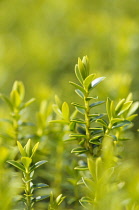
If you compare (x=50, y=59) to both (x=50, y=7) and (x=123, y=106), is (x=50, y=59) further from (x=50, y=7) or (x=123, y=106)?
(x=123, y=106)

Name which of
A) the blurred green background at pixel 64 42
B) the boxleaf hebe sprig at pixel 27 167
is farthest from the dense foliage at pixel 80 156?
the blurred green background at pixel 64 42

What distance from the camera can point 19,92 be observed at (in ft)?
1.99

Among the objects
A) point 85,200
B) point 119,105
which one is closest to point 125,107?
point 119,105

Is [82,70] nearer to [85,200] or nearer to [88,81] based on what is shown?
[88,81]

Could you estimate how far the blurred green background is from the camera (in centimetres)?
110

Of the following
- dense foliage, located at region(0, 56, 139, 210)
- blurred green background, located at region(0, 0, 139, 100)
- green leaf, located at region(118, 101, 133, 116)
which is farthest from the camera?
blurred green background, located at region(0, 0, 139, 100)

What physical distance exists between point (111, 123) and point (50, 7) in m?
1.58

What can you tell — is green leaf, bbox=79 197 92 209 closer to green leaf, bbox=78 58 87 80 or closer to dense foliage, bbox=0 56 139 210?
dense foliage, bbox=0 56 139 210

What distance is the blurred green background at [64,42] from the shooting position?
1.10 m

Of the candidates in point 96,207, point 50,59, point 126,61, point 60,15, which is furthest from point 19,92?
point 60,15

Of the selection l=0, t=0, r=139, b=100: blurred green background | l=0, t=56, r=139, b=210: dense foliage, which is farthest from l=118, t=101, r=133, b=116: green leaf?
l=0, t=0, r=139, b=100: blurred green background

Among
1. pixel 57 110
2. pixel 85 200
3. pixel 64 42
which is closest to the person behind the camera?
pixel 85 200

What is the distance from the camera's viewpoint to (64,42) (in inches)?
63.1

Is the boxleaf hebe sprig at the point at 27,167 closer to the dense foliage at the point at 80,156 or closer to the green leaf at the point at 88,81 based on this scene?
the dense foliage at the point at 80,156
